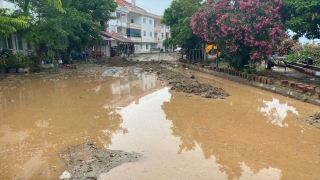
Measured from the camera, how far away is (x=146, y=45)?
182 feet

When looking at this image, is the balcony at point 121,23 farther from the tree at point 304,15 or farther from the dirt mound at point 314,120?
the dirt mound at point 314,120

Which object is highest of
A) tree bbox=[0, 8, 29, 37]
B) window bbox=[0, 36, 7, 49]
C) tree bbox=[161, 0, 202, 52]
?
tree bbox=[161, 0, 202, 52]

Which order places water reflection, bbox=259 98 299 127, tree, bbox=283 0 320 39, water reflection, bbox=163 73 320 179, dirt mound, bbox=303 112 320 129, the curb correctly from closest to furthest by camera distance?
water reflection, bbox=163 73 320 179
dirt mound, bbox=303 112 320 129
water reflection, bbox=259 98 299 127
the curb
tree, bbox=283 0 320 39

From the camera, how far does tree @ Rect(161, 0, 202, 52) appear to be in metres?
22.6

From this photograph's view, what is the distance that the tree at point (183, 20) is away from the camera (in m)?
22.6

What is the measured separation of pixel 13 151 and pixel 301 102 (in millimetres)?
9493

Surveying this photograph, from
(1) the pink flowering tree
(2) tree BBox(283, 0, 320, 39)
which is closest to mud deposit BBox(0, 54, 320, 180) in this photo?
(1) the pink flowering tree

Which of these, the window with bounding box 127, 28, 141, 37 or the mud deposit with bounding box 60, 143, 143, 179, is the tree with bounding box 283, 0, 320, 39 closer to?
the mud deposit with bounding box 60, 143, 143, 179

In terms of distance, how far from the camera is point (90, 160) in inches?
179

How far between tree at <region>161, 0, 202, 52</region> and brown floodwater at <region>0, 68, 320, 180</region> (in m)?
13.2

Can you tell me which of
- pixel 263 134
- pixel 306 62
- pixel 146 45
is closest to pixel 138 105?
pixel 263 134

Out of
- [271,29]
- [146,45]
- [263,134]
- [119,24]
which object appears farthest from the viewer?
[146,45]

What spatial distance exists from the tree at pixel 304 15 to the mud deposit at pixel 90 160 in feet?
36.4

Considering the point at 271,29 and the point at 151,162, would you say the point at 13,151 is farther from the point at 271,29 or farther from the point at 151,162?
the point at 271,29
